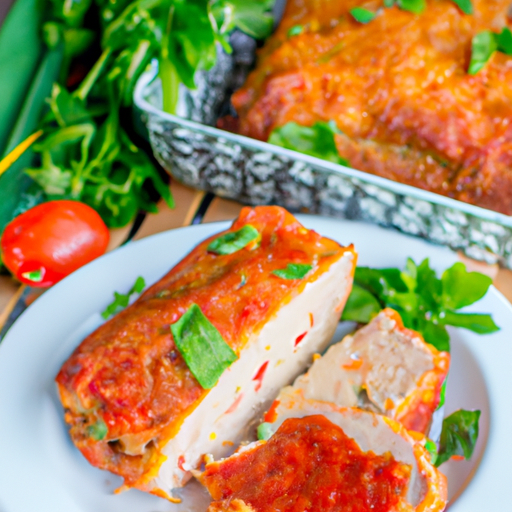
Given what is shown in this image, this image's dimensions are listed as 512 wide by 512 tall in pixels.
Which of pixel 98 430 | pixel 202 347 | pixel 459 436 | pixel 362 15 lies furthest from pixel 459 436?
pixel 362 15

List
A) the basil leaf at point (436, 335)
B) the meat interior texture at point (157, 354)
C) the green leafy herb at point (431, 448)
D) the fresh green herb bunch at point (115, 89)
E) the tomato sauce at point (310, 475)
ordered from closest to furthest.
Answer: the tomato sauce at point (310, 475) < the meat interior texture at point (157, 354) < the green leafy herb at point (431, 448) < the basil leaf at point (436, 335) < the fresh green herb bunch at point (115, 89)

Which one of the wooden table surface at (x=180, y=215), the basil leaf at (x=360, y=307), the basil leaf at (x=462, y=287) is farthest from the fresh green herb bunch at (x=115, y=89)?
the basil leaf at (x=462, y=287)

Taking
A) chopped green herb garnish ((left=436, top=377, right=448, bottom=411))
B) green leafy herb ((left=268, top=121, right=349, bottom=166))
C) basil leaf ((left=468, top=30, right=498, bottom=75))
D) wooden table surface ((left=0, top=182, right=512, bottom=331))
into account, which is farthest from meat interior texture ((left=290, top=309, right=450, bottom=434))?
basil leaf ((left=468, top=30, right=498, bottom=75))

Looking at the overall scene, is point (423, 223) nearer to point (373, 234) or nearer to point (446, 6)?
point (373, 234)

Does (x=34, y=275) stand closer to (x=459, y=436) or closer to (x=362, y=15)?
(x=459, y=436)

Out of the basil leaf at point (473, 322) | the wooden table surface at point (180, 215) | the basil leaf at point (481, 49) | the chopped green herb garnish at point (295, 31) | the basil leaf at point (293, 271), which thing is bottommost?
the basil leaf at point (473, 322)

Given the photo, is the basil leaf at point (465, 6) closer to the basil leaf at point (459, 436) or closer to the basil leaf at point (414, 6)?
the basil leaf at point (414, 6)

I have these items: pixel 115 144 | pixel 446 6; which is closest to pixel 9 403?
pixel 115 144
